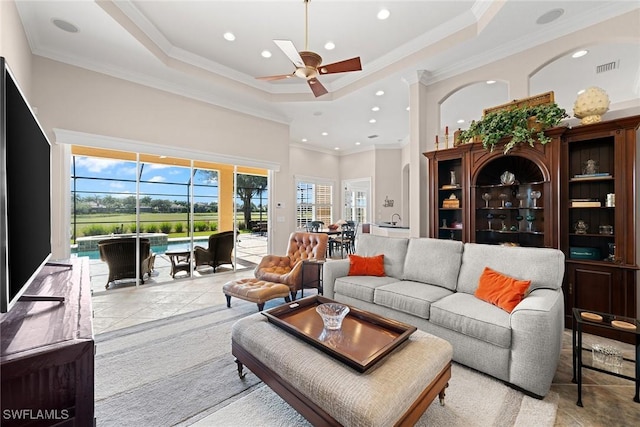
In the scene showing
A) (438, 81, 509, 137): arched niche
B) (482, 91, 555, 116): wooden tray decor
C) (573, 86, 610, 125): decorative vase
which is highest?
(438, 81, 509, 137): arched niche

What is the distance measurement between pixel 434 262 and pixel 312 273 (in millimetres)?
1666

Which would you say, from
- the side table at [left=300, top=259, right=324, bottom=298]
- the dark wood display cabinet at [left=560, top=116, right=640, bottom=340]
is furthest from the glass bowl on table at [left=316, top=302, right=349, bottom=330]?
the dark wood display cabinet at [left=560, top=116, right=640, bottom=340]

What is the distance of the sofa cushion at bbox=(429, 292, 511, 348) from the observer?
199cm

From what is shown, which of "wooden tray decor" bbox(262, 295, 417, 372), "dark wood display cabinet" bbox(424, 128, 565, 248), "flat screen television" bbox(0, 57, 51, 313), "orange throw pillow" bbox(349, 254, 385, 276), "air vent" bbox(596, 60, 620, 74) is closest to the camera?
"flat screen television" bbox(0, 57, 51, 313)

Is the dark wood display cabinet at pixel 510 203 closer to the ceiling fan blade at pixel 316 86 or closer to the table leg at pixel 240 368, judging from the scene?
the ceiling fan blade at pixel 316 86

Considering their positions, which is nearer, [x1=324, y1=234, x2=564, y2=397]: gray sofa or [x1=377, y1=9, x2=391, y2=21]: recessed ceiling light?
[x1=324, y1=234, x2=564, y2=397]: gray sofa

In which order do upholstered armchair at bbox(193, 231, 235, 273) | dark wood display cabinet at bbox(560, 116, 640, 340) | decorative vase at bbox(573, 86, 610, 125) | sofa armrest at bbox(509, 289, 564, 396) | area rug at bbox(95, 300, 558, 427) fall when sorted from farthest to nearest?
1. upholstered armchair at bbox(193, 231, 235, 273)
2. decorative vase at bbox(573, 86, 610, 125)
3. dark wood display cabinet at bbox(560, 116, 640, 340)
4. sofa armrest at bbox(509, 289, 564, 396)
5. area rug at bbox(95, 300, 558, 427)

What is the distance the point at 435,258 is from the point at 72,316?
3082 millimetres

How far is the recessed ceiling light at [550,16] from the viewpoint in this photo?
2.94m

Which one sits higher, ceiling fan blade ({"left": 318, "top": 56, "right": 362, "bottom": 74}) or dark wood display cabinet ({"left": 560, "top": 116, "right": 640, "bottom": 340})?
ceiling fan blade ({"left": 318, "top": 56, "right": 362, "bottom": 74})

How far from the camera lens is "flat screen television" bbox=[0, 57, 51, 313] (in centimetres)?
95

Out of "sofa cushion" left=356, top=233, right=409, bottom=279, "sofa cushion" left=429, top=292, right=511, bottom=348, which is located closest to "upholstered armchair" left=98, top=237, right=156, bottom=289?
"sofa cushion" left=356, top=233, right=409, bottom=279

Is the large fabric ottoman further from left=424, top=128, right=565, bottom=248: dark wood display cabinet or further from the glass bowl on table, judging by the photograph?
left=424, top=128, right=565, bottom=248: dark wood display cabinet

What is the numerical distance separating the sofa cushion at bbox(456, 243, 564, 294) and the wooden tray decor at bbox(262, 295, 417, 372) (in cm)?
130
